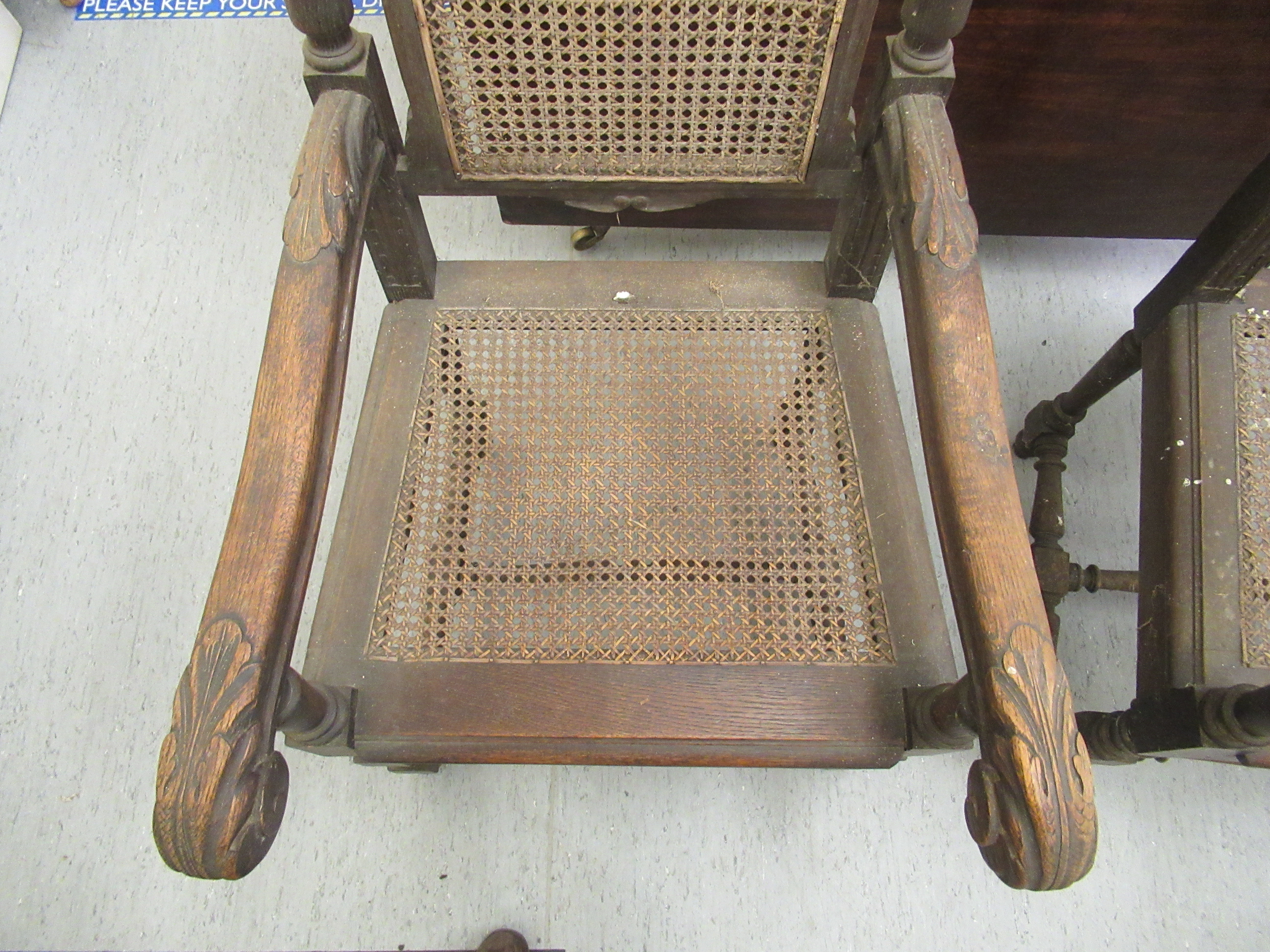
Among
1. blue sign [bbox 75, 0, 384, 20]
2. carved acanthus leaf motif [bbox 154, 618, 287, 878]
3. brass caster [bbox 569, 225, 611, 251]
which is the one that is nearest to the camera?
carved acanthus leaf motif [bbox 154, 618, 287, 878]

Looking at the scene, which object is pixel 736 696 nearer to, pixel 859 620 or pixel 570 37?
pixel 859 620

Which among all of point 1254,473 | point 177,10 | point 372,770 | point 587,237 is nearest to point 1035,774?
point 1254,473

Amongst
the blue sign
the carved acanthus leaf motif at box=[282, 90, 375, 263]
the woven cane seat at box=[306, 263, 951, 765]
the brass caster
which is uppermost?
the carved acanthus leaf motif at box=[282, 90, 375, 263]

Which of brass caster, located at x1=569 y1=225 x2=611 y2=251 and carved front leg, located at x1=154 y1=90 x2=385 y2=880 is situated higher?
carved front leg, located at x1=154 y1=90 x2=385 y2=880

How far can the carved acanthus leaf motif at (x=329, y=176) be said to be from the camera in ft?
2.09

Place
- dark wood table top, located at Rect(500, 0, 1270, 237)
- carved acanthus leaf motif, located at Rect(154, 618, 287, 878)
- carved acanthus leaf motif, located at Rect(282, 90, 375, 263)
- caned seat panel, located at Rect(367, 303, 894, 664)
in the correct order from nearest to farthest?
carved acanthus leaf motif, located at Rect(154, 618, 287, 878)
carved acanthus leaf motif, located at Rect(282, 90, 375, 263)
caned seat panel, located at Rect(367, 303, 894, 664)
dark wood table top, located at Rect(500, 0, 1270, 237)

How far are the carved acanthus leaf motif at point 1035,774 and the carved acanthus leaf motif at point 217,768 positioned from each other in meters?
0.47

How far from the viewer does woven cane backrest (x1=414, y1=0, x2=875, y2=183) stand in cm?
72

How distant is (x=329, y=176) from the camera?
0.66m

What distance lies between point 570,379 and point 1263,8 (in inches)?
37.1

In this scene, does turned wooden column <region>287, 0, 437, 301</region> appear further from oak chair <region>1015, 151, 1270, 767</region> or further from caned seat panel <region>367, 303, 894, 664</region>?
oak chair <region>1015, 151, 1270, 767</region>

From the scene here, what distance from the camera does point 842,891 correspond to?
1113mm

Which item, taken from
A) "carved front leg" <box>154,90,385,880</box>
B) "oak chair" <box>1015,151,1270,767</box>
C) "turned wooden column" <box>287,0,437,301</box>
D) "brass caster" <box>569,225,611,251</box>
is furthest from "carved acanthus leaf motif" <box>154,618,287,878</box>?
"brass caster" <box>569,225,611,251</box>

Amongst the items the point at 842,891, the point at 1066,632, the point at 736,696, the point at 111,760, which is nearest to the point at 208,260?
the point at 111,760
